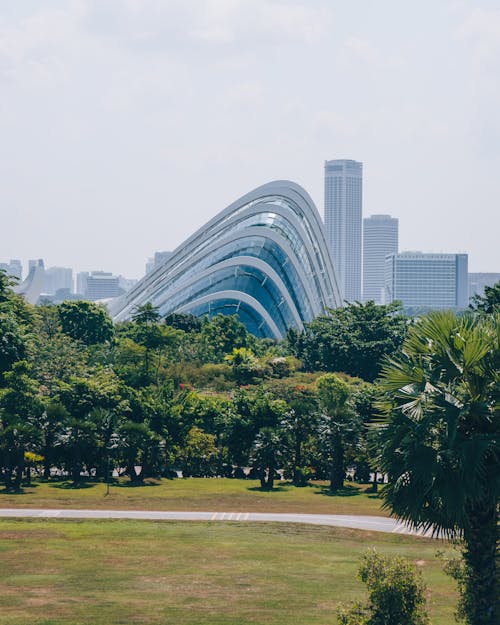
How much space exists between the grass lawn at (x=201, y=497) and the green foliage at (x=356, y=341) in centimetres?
2855

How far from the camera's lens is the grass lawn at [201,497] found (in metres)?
45.3

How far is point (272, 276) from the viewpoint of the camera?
4791 inches

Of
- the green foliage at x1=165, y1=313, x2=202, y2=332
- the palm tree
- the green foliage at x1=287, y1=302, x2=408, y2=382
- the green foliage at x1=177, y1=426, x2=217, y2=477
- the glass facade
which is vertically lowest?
the green foliage at x1=177, y1=426, x2=217, y2=477

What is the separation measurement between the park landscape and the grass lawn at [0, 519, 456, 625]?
0.36ft

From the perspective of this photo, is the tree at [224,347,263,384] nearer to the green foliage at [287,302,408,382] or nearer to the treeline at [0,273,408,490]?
the treeline at [0,273,408,490]

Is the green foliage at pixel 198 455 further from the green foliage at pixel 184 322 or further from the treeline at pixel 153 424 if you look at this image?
the green foliage at pixel 184 322

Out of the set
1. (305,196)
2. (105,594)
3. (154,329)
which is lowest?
(105,594)

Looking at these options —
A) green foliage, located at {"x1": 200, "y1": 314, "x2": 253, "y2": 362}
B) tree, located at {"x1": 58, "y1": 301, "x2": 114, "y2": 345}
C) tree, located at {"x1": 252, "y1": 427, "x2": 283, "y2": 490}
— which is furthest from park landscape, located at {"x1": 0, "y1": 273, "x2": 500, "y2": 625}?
green foliage, located at {"x1": 200, "y1": 314, "x2": 253, "y2": 362}

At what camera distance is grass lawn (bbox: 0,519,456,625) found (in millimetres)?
27141

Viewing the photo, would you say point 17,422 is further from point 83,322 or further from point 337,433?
point 83,322

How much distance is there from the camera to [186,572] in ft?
105

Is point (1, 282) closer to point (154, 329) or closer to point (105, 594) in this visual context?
point (154, 329)

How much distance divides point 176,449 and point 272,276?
219 feet

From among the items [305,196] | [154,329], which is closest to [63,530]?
[154,329]
